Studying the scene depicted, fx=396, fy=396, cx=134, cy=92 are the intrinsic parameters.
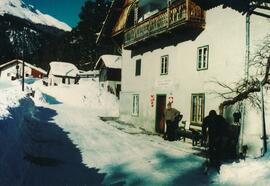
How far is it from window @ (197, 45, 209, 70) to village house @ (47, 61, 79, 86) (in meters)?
63.2

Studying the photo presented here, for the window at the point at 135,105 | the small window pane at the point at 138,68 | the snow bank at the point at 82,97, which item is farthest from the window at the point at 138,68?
the snow bank at the point at 82,97

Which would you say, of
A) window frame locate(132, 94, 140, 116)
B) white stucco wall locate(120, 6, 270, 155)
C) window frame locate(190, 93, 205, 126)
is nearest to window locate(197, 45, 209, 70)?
white stucco wall locate(120, 6, 270, 155)

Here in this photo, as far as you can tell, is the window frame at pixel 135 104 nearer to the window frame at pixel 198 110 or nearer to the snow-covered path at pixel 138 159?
the snow-covered path at pixel 138 159

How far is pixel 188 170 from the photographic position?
11859 millimetres

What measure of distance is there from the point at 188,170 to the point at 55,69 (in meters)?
73.0

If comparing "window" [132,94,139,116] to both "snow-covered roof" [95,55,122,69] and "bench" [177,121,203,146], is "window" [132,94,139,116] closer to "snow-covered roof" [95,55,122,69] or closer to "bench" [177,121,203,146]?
"bench" [177,121,203,146]

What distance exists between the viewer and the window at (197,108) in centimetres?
1797

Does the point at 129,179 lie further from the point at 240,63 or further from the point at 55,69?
the point at 55,69

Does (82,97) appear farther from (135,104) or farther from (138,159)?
(138,159)

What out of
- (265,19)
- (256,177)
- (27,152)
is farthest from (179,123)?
(256,177)

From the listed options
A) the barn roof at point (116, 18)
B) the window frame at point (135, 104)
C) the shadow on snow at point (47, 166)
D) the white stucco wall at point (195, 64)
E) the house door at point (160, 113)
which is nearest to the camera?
the shadow on snow at point (47, 166)

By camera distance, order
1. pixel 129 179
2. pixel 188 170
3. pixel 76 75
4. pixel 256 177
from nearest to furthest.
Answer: pixel 256 177
pixel 129 179
pixel 188 170
pixel 76 75

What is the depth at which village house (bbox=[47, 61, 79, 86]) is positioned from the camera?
80.9 meters

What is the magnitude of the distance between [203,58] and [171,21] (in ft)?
8.78
